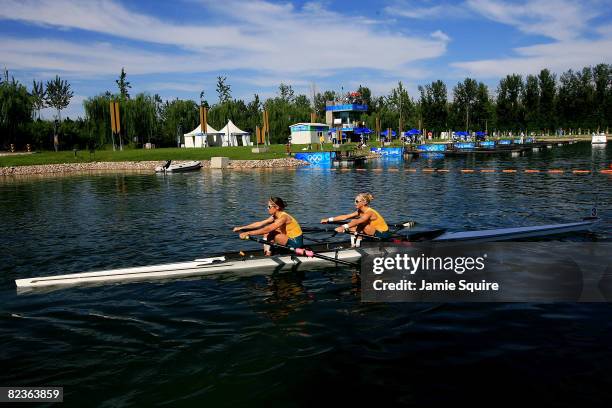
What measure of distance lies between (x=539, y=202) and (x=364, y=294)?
1934 centimetres

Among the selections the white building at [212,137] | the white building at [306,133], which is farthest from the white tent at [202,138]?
the white building at [306,133]

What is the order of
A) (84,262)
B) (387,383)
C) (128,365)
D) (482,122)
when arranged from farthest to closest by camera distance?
(482,122) < (84,262) < (128,365) < (387,383)

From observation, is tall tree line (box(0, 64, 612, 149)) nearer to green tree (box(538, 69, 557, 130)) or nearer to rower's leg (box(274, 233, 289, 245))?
green tree (box(538, 69, 557, 130))

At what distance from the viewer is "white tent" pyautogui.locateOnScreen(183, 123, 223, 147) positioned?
93.5m

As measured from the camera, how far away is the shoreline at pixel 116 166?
63.4 metres

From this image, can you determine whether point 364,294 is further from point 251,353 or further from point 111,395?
point 111,395

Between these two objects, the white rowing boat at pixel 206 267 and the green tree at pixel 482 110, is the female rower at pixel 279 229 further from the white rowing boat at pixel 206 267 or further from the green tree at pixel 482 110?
the green tree at pixel 482 110

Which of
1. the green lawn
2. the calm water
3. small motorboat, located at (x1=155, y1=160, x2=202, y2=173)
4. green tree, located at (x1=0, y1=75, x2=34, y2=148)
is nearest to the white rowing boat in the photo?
the calm water

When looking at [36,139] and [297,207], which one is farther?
[36,139]

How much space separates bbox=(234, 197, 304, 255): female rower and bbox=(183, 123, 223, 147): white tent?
8188 cm

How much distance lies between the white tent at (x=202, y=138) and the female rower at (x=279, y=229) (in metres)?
81.9

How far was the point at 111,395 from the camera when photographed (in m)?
7.79

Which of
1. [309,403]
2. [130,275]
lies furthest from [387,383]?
[130,275]

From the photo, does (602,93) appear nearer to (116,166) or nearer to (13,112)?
(116,166)
